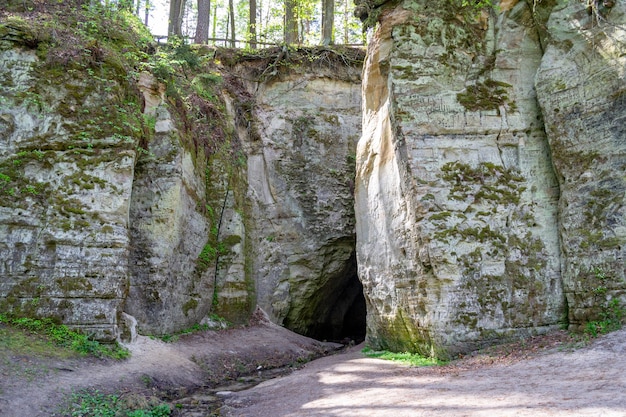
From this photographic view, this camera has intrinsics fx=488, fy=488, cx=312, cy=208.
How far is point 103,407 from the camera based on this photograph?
713 cm

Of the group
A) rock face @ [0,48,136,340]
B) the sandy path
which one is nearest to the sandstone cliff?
rock face @ [0,48,136,340]

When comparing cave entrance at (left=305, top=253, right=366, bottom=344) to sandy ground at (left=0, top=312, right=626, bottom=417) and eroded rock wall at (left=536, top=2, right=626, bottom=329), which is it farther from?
eroded rock wall at (left=536, top=2, right=626, bottom=329)

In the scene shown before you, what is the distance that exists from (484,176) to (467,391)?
210 inches

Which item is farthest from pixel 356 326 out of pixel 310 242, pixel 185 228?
pixel 185 228

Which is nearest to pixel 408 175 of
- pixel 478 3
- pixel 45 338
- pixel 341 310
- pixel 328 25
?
pixel 478 3

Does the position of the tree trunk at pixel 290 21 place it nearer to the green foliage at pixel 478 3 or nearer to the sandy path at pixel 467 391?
the green foliage at pixel 478 3

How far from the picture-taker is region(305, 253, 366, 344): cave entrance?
1902cm

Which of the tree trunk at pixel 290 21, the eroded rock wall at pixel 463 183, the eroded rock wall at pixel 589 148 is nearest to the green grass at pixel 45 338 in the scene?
the eroded rock wall at pixel 463 183

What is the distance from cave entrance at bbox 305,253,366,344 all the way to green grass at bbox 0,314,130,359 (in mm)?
10319

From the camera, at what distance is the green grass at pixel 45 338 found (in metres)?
8.27

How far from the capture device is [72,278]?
949 centimetres

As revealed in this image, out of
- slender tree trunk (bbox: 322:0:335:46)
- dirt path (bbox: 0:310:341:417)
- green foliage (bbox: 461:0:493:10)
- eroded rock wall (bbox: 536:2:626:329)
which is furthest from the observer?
slender tree trunk (bbox: 322:0:335:46)

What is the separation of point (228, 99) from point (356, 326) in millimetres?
11836

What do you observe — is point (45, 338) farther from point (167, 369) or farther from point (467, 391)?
point (467, 391)
